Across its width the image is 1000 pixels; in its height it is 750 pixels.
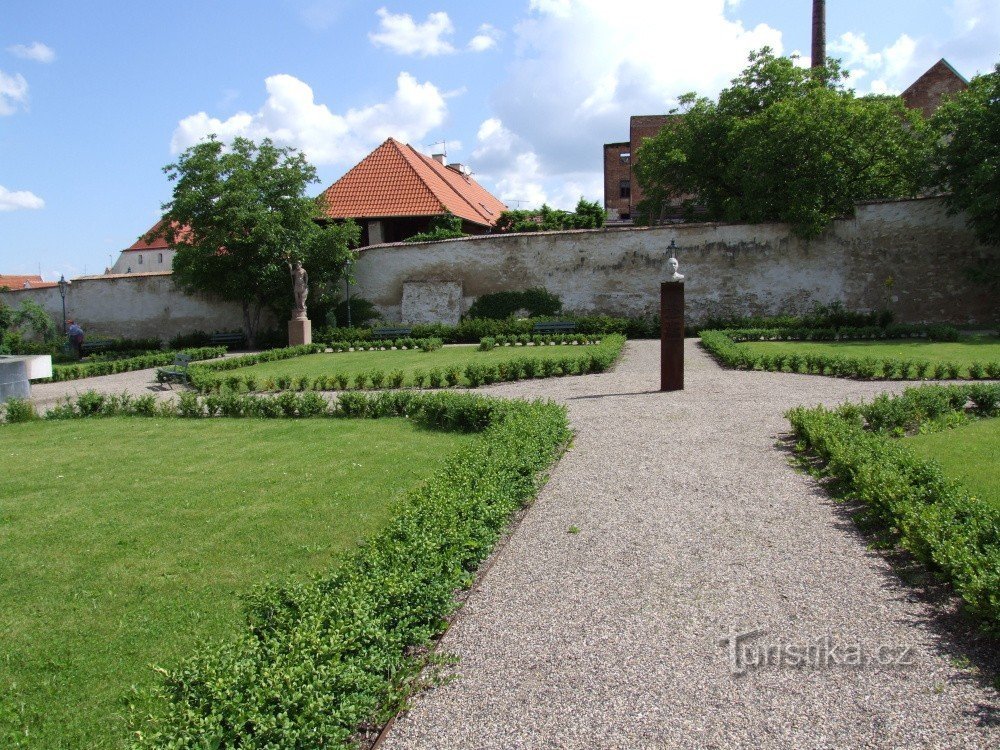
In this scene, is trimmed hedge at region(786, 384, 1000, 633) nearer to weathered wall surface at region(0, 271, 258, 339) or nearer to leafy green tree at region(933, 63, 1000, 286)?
leafy green tree at region(933, 63, 1000, 286)

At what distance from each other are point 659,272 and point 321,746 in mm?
23930

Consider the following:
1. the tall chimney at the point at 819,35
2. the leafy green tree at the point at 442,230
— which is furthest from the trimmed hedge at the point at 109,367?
the tall chimney at the point at 819,35

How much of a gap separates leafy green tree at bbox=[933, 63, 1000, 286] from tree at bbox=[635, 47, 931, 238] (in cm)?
106

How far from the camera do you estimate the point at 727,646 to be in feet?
13.3

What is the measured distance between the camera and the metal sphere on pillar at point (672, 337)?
1248 cm

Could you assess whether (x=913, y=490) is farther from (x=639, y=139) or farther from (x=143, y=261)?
(x=143, y=261)

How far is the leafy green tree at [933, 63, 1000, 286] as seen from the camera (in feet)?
65.6

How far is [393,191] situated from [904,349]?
21571mm

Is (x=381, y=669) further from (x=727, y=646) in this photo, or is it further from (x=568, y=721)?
(x=727, y=646)

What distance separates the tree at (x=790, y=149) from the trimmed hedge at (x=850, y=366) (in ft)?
35.1

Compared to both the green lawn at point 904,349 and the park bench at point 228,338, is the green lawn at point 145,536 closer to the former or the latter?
the green lawn at point 904,349

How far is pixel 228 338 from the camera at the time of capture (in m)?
27.8

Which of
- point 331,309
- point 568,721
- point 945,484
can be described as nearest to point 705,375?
point 945,484

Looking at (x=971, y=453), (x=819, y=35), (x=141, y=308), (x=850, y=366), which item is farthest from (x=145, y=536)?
(x=819, y=35)
